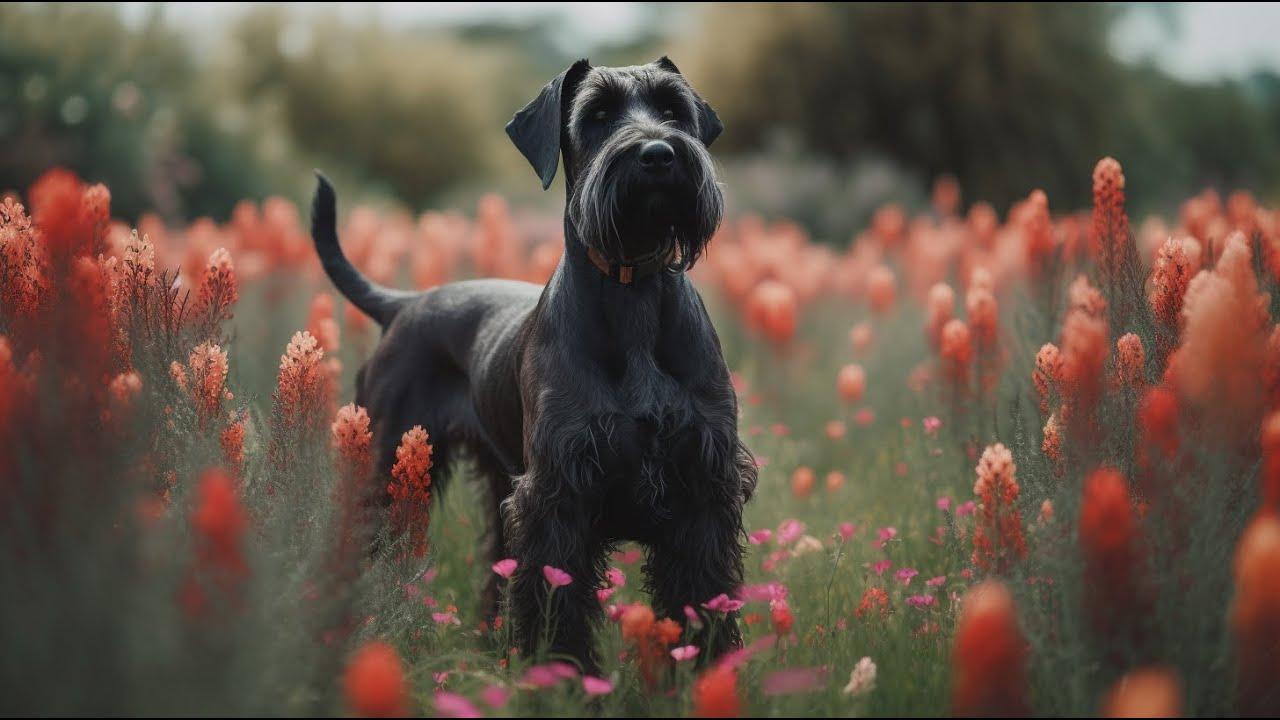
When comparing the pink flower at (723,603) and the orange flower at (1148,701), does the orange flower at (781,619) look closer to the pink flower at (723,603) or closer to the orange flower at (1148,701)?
the pink flower at (723,603)

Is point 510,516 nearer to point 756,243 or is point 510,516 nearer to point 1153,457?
point 1153,457

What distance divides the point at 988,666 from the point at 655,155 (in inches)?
69.6

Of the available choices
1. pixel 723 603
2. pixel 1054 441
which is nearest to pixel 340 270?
pixel 723 603

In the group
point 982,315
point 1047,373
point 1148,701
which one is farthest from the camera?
point 982,315

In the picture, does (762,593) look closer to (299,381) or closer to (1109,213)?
(299,381)

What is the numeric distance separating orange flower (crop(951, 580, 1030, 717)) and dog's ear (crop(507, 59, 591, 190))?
2.15 m

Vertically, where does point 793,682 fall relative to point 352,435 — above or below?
below

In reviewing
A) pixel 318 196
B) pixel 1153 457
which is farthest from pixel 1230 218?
pixel 318 196

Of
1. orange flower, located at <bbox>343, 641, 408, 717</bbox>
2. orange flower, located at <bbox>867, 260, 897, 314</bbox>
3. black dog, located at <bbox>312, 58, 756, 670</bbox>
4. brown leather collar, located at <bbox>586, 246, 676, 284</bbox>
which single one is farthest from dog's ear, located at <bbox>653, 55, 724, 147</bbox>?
orange flower, located at <bbox>867, 260, 897, 314</bbox>

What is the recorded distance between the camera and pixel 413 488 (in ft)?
10.8

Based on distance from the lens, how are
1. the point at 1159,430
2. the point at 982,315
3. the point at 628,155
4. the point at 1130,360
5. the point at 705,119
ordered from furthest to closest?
the point at 982,315 → the point at 705,119 → the point at 628,155 → the point at 1130,360 → the point at 1159,430

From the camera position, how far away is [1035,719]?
2.22 meters

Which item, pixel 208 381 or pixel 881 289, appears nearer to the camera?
pixel 208 381

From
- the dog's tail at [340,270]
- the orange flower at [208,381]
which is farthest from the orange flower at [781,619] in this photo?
the dog's tail at [340,270]
